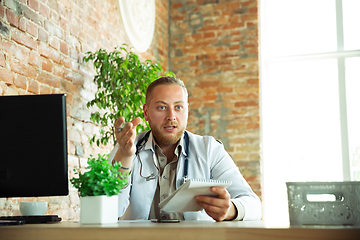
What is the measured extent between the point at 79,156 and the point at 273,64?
294cm

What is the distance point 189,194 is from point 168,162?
84cm

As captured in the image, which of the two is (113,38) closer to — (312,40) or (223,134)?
(223,134)

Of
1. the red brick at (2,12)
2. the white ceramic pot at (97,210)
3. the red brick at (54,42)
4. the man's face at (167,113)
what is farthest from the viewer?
the red brick at (54,42)

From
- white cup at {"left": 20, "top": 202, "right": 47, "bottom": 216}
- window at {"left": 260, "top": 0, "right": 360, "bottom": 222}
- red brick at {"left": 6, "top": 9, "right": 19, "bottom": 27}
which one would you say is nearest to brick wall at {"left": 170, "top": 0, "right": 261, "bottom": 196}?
window at {"left": 260, "top": 0, "right": 360, "bottom": 222}

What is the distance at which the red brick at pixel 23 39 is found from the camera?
2.35 meters

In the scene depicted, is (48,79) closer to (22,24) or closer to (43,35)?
(43,35)

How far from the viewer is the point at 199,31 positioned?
513 cm

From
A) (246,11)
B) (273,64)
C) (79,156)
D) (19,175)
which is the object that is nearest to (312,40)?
(273,64)

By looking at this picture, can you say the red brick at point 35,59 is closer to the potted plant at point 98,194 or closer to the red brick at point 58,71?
the red brick at point 58,71

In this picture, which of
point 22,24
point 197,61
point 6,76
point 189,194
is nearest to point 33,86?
point 6,76

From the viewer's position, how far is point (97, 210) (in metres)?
1.25

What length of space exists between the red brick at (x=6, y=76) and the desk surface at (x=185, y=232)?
1340 mm

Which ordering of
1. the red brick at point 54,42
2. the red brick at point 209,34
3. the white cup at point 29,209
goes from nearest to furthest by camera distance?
the white cup at point 29,209
the red brick at point 54,42
the red brick at point 209,34

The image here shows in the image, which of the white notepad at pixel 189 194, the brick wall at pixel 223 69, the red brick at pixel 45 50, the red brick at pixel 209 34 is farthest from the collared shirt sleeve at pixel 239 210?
the red brick at pixel 209 34
